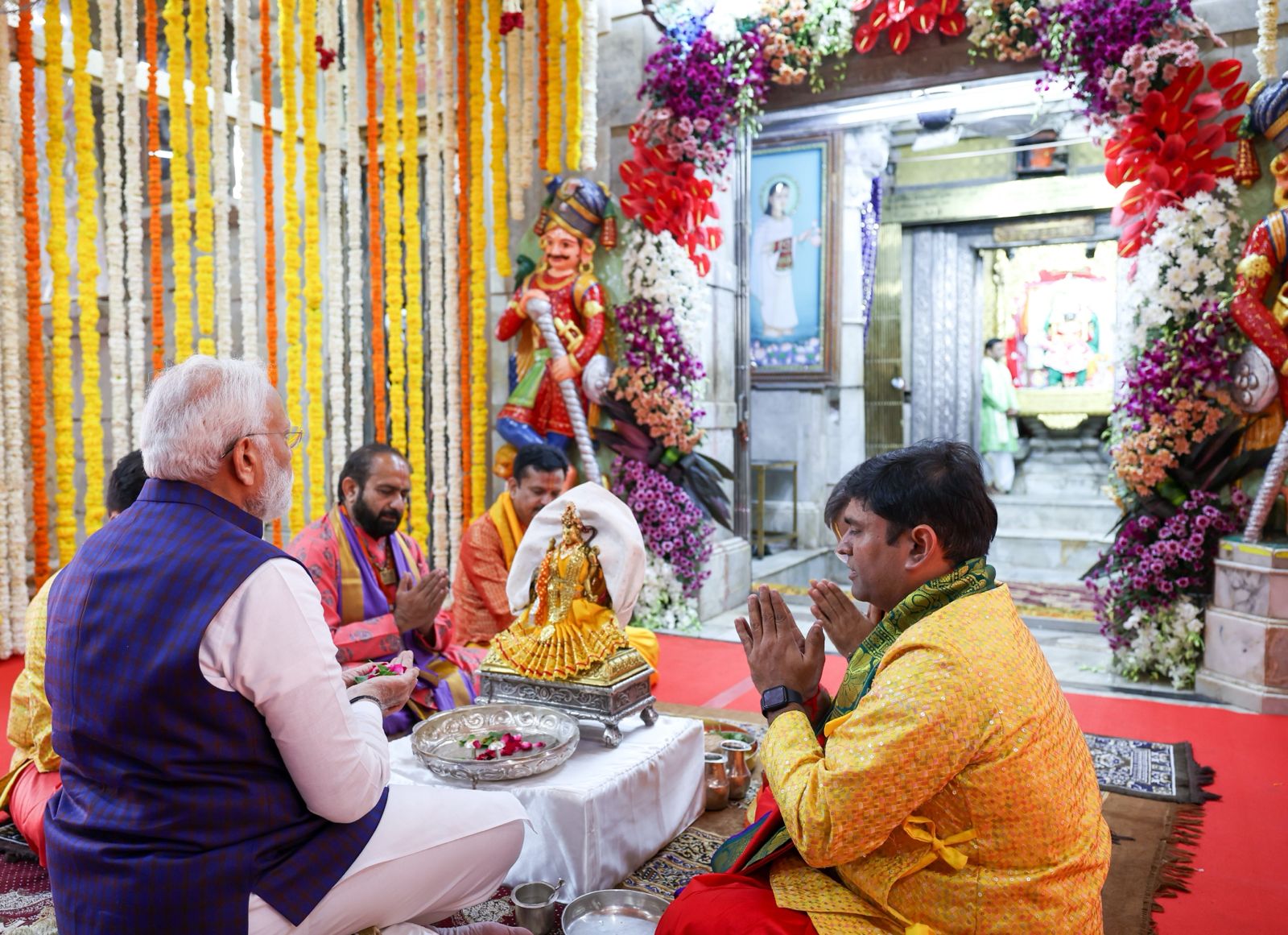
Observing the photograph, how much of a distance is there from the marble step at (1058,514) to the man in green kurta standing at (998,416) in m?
0.56

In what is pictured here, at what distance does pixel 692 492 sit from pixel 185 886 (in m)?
5.13

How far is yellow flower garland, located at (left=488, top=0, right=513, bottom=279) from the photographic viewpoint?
657 centimetres

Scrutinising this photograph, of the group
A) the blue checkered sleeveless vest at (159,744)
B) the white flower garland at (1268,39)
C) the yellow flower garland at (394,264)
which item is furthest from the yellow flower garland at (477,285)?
the blue checkered sleeveless vest at (159,744)

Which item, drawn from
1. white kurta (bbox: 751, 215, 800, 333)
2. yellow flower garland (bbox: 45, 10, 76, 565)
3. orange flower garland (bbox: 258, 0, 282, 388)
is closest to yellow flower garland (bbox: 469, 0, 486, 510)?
orange flower garland (bbox: 258, 0, 282, 388)

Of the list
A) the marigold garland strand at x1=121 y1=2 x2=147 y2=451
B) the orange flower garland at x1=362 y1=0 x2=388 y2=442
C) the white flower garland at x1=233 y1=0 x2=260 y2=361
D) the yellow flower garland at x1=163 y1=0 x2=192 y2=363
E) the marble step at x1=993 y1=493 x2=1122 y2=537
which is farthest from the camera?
the marble step at x1=993 y1=493 x2=1122 y2=537

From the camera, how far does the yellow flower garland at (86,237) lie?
18.0 feet

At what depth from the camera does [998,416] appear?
11.3 meters

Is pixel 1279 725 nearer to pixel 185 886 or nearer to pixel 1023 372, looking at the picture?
pixel 185 886

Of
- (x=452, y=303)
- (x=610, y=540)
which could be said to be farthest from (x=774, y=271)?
(x=610, y=540)

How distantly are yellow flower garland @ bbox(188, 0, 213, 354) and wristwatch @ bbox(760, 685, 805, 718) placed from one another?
16.3 feet

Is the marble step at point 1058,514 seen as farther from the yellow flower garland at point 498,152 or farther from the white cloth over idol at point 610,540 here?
the white cloth over idol at point 610,540

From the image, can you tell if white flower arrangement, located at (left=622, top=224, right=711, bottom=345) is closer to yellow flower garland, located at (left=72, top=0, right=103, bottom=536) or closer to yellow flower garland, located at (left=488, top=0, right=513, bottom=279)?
yellow flower garland, located at (left=488, top=0, right=513, bottom=279)

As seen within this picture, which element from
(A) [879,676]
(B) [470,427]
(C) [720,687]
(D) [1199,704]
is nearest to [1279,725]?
(D) [1199,704]

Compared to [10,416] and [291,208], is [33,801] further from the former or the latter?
[291,208]
